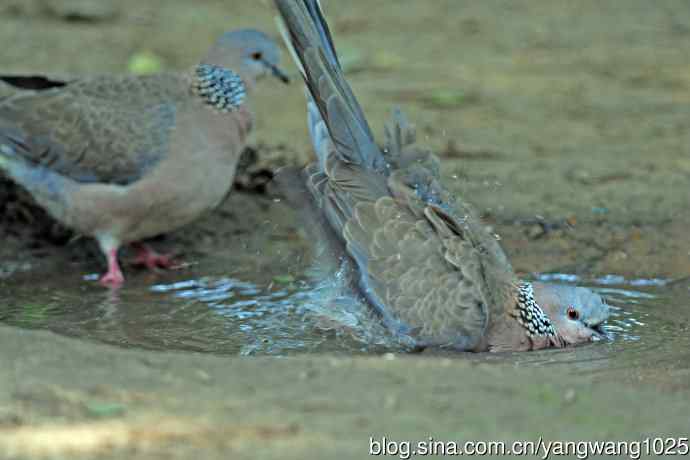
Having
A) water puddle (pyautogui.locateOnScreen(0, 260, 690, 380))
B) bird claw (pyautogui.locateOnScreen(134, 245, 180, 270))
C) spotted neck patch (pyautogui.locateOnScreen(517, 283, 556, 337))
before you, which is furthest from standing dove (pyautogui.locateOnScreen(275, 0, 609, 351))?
bird claw (pyautogui.locateOnScreen(134, 245, 180, 270))

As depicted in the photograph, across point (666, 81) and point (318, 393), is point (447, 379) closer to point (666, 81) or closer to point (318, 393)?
point (318, 393)

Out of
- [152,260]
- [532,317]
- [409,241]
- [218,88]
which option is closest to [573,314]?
[532,317]

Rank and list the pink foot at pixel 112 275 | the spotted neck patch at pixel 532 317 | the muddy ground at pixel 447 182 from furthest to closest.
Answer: the pink foot at pixel 112 275 → the spotted neck patch at pixel 532 317 → the muddy ground at pixel 447 182

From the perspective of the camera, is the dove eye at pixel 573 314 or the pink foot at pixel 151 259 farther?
the pink foot at pixel 151 259

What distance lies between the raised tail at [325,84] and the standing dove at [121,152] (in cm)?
112

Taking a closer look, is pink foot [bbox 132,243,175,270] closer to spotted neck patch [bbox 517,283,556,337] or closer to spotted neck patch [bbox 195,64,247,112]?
spotted neck patch [bbox 195,64,247,112]

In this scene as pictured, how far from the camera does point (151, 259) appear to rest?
7340mm

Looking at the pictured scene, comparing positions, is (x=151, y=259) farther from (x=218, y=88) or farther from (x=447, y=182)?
(x=447, y=182)

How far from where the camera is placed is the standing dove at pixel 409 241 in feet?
18.8

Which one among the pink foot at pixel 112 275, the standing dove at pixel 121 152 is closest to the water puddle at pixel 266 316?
the pink foot at pixel 112 275

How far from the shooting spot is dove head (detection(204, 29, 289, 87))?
7.34 m

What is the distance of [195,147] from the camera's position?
22.8 feet

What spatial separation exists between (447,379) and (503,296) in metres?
1.53

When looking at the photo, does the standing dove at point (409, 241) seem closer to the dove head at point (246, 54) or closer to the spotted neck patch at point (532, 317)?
the spotted neck patch at point (532, 317)
